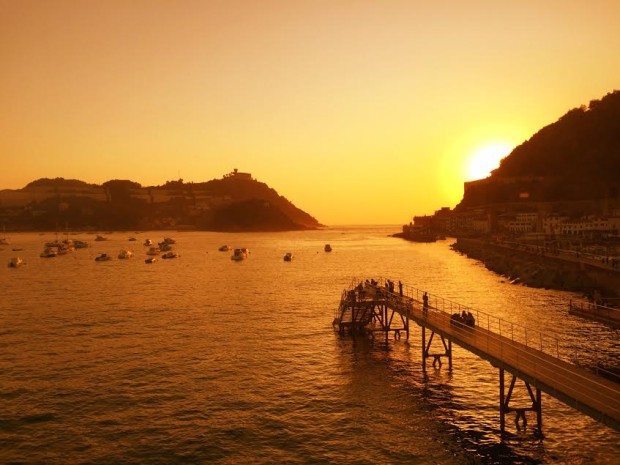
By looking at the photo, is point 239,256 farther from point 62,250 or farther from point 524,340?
point 524,340

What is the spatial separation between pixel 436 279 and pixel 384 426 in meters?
71.4

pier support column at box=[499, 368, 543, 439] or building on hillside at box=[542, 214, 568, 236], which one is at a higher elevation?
building on hillside at box=[542, 214, 568, 236]

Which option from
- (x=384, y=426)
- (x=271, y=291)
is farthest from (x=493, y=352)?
(x=271, y=291)

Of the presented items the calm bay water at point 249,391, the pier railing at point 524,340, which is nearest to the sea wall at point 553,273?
the calm bay water at point 249,391

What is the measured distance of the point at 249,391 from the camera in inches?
1350

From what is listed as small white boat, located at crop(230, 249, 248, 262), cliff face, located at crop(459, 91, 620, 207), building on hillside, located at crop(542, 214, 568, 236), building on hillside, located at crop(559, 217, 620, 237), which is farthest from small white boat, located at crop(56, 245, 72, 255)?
cliff face, located at crop(459, 91, 620, 207)

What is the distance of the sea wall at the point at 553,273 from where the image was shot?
64250mm

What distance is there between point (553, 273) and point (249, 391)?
6165 centimetres

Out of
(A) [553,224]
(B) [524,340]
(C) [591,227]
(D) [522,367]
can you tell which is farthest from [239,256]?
(D) [522,367]

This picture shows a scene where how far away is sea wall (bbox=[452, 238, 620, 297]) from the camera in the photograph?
64250 millimetres

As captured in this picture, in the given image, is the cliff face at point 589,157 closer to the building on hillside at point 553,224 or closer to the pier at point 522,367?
the building on hillside at point 553,224

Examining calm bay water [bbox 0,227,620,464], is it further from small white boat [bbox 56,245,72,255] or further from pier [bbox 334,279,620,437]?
small white boat [bbox 56,245,72,255]

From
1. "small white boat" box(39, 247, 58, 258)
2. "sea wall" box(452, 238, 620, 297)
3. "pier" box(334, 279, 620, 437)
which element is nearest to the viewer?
"pier" box(334, 279, 620, 437)

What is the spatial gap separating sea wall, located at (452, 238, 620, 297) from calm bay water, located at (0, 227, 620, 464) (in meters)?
4.32
